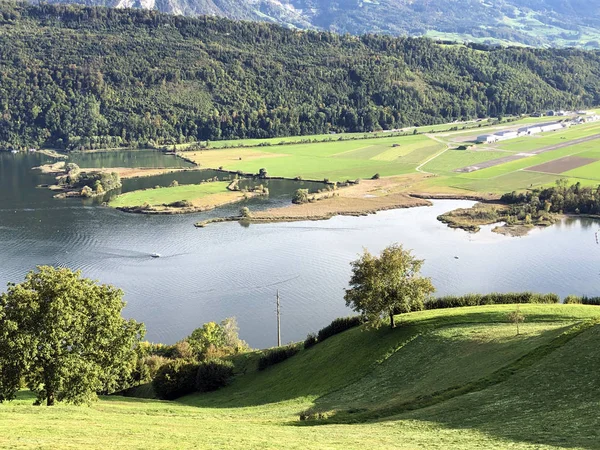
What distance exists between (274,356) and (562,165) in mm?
110764

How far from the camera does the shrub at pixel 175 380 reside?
47.9 metres

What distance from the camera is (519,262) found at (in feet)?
264

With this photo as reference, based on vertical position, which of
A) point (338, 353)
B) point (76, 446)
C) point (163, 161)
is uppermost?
point (163, 161)

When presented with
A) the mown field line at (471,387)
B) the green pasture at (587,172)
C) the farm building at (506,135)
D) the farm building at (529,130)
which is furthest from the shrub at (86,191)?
the farm building at (529,130)

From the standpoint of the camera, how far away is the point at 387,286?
46094 millimetres

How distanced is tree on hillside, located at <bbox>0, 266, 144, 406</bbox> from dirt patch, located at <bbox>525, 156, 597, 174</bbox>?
11688cm

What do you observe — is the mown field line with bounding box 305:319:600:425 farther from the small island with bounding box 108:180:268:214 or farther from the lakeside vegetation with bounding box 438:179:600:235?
the small island with bounding box 108:180:268:214

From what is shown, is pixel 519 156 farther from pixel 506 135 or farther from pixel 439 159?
pixel 506 135

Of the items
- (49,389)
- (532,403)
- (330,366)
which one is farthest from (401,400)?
(49,389)

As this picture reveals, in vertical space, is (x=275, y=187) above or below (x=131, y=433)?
above

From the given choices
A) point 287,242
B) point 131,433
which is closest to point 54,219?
point 287,242

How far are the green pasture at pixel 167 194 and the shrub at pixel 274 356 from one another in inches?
2994

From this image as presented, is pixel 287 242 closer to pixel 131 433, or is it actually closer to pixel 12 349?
pixel 12 349

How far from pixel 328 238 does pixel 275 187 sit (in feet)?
143
